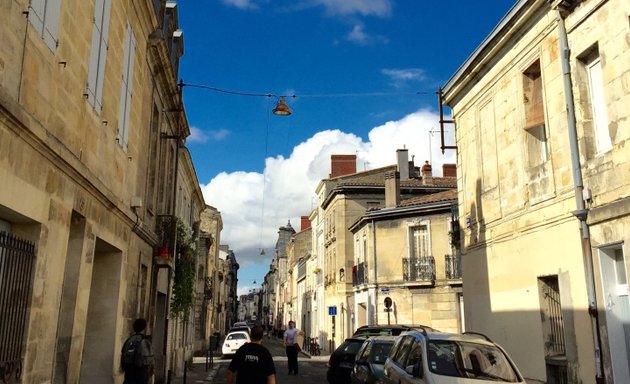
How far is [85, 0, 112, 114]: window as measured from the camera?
8.14 metres

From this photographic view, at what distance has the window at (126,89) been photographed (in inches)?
399

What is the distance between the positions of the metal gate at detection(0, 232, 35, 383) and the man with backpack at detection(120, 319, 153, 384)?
2.62m

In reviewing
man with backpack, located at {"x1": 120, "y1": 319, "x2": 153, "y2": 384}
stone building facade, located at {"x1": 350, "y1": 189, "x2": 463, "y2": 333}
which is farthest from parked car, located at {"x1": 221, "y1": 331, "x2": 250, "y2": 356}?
man with backpack, located at {"x1": 120, "y1": 319, "x2": 153, "y2": 384}

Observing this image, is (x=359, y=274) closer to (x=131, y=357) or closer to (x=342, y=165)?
(x=342, y=165)

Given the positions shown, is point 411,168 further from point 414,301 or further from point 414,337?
point 414,337

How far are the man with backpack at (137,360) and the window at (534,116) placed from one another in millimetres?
8051

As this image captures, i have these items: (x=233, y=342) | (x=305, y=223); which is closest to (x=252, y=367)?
(x=233, y=342)

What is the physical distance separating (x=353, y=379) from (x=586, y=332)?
4518 millimetres

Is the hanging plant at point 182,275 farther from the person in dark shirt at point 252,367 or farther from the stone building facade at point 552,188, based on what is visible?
the person in dark shirt at point 252,367

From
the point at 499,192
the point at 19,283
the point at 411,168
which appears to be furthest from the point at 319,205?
the point at 19,283

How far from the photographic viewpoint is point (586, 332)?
9.07 meters

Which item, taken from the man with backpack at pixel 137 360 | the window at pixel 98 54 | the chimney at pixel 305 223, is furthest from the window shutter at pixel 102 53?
the chimney at pixel 305 223

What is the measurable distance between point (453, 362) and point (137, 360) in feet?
15.3

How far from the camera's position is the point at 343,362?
527 inches
